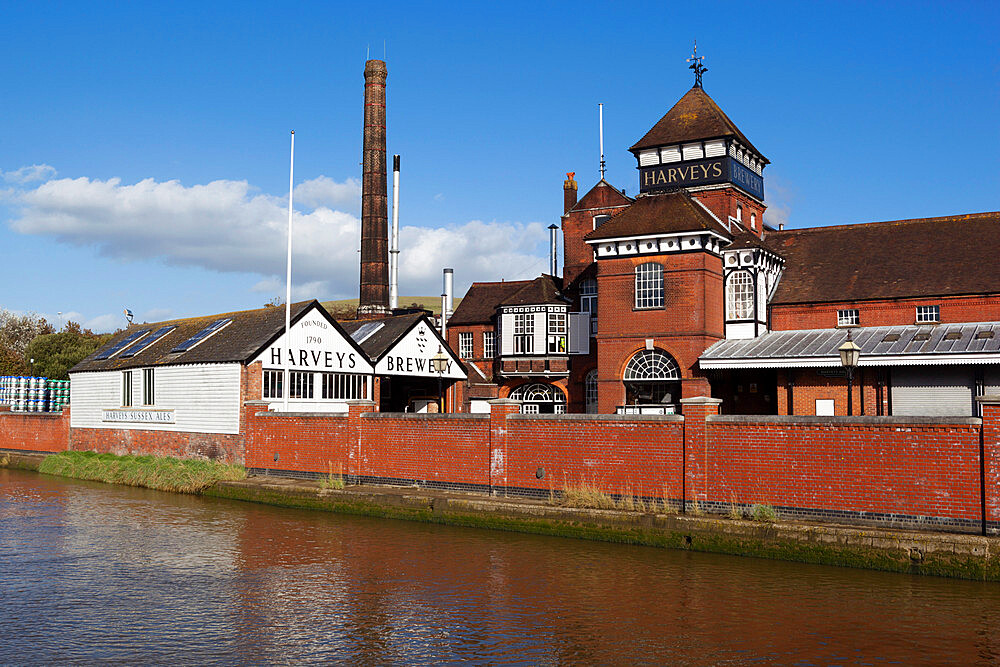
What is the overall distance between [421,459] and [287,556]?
5.99 metres

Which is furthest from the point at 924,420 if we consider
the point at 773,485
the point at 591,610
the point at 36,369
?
the point at 36,369

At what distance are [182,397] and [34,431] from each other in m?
12.0

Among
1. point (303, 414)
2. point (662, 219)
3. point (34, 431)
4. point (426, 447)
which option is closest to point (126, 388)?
point (34, 431)

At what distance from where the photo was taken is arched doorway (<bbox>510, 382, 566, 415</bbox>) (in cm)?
3734

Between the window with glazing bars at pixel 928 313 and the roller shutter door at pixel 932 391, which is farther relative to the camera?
the window with glazing bars at pixel 928 313

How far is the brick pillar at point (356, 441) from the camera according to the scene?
2289 cm

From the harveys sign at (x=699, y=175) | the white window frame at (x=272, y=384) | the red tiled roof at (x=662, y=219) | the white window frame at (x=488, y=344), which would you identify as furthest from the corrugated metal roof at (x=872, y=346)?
the white window frame at (x=488, y=344)

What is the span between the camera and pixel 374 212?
151 feet

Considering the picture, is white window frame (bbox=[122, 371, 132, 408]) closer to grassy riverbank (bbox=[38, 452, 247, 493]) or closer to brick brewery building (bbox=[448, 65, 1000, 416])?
grassy riverbank (bbox=[38, 452, 247, 493])

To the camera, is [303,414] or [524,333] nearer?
[303,414]

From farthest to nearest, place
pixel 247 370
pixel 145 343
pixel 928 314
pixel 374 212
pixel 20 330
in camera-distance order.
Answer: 1. pixel 20 330
2. pixel 374 212
3. pixel 145 343
4. pixel 928 314
5. pixel 247 370

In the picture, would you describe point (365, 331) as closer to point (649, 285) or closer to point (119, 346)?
point (119, 346)

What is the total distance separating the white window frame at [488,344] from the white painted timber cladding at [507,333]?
307cm

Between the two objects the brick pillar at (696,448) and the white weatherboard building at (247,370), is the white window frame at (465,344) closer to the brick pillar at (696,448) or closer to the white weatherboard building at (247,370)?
the white weatherboard building at (247,370)
